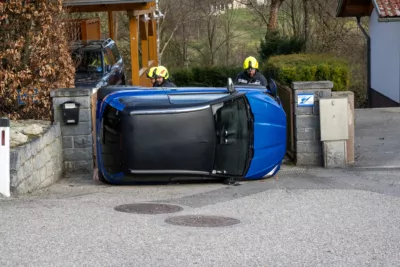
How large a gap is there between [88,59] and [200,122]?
32.6 feet

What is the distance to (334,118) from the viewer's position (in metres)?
12.9

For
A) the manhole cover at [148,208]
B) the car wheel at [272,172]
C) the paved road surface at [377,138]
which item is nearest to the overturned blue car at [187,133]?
the car wheel at [272,172]

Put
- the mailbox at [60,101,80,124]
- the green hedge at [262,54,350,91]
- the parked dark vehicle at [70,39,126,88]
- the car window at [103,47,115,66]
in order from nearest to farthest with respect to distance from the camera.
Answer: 1. the mailbox at [60,101,80,124]
2. the parked dark vehicle at [70,39,126,88]
3. the green hedge at [262,54,350,91]
4. the car window at [103,47,115,66]

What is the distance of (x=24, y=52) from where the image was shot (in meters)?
14.5

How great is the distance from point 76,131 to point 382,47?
15.4m

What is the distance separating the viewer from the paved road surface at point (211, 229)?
22.0 feet

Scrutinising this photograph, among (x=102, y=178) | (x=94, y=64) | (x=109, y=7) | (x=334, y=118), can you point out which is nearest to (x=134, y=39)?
(x=109, y=7)

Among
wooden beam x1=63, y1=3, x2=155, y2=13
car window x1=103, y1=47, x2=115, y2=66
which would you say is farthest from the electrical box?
wooden beam x1=63, y1=3, x2=155, y2=13

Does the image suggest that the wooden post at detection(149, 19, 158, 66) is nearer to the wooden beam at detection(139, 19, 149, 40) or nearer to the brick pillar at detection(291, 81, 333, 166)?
the wooden beam at detection(139, 19, 149, 40)

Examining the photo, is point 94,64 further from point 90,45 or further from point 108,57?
point 108,57

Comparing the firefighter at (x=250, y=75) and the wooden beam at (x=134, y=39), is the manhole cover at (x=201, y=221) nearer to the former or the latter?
the firefighter at (x=250, y=75)

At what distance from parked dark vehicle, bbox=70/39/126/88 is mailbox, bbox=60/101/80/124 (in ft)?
18.8

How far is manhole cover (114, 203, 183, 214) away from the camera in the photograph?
890 centimetres

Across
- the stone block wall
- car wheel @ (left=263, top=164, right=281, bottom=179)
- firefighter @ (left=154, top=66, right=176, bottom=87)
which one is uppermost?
firefighter @ (left=154, top=66, right=176, bottom=87)
